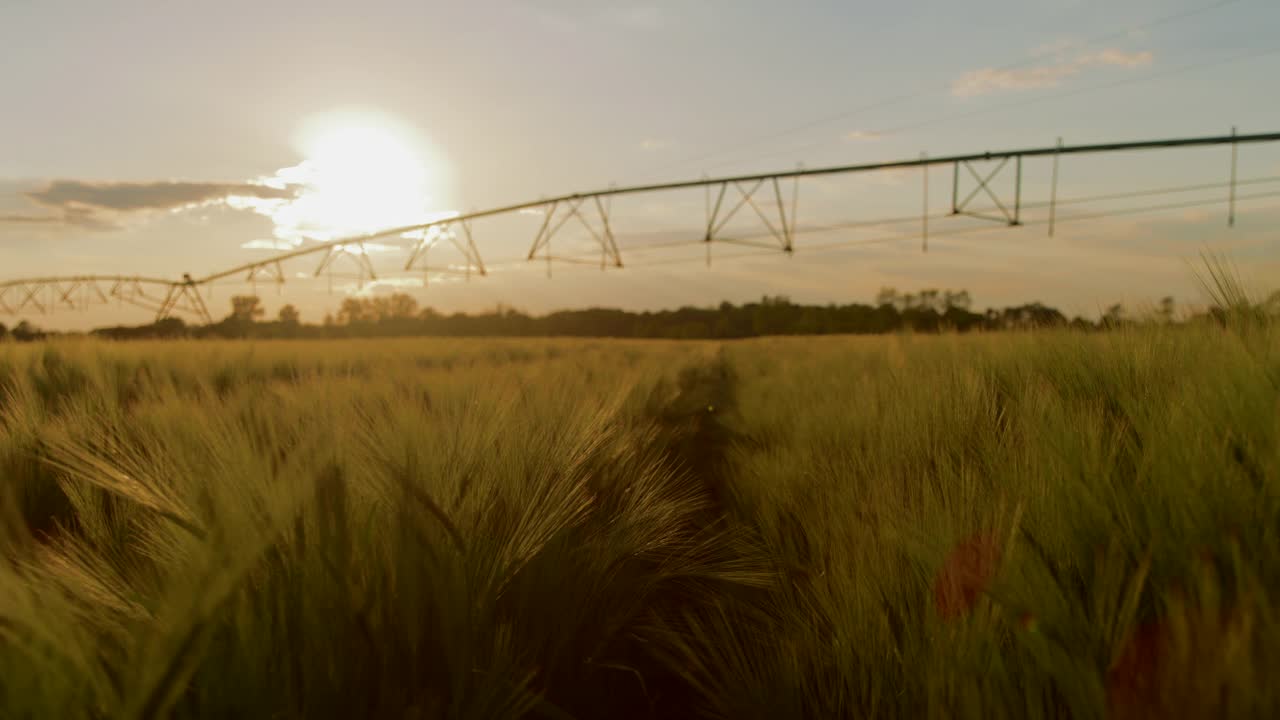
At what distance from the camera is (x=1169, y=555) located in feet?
3.66

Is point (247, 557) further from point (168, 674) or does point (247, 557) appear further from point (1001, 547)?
point (1001, 547)

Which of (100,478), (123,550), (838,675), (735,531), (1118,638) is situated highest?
(100,478)

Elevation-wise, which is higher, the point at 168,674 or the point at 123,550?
the point at 168,674

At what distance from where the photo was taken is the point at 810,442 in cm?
362

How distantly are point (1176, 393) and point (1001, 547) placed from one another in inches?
39.6

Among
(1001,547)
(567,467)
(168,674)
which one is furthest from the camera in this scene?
(567,467)

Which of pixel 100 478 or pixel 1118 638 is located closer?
pixel 1118 638

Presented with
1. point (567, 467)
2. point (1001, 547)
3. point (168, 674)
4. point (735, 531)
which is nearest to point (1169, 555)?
point (1001, 547)

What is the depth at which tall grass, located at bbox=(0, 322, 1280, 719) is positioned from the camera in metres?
0.78

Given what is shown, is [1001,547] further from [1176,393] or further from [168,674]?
[168,674]

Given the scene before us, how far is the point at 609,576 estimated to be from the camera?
1.77 meters

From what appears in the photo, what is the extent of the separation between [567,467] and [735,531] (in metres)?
1.23

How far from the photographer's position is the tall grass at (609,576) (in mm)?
785

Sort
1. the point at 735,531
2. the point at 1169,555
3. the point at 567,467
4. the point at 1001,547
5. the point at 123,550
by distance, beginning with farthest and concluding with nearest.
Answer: the point at 735,531 → the point at 567,467 → the point at 123,550 → the point at 1001,547 → the point at 1169,555
